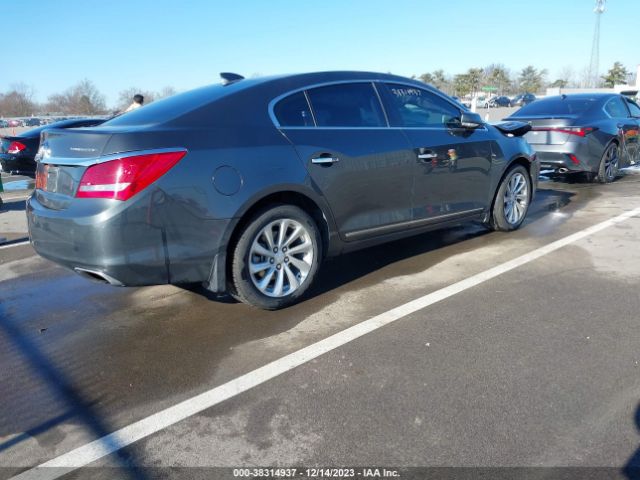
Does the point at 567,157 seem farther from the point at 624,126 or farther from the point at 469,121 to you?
the point at 469,121

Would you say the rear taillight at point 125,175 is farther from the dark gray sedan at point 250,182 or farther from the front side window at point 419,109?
the front side window at point 419,109

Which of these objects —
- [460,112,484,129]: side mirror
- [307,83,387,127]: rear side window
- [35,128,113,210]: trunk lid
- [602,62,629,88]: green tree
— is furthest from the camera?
[602,62,629,88]: green tree

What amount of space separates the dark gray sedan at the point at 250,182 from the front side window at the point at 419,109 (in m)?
0.01

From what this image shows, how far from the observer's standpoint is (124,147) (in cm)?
314

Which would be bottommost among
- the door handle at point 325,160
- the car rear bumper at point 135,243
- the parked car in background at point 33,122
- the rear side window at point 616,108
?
the car rear bumper at point 135,243

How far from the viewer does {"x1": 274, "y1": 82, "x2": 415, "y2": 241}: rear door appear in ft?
12.7

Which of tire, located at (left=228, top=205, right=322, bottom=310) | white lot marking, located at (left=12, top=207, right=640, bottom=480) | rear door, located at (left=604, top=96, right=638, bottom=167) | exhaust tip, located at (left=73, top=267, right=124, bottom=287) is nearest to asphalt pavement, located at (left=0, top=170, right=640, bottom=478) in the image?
white lot marking, located at (left=12, top=207, right=640, bottom=480)

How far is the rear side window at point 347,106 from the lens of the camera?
4035 mm

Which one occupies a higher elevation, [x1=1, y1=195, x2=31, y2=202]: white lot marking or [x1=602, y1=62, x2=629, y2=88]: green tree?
[x1=602, y1=62, x2=629, y2=88]: green tree

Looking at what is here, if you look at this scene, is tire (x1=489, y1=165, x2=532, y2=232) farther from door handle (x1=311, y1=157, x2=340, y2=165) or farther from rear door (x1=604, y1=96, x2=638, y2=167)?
rear door (x1=604, y1=96, x2=638, y2=167)

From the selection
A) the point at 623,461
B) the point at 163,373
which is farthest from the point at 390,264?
the point at 623,461

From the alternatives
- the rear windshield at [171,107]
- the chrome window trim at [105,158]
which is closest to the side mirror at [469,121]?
the rear windshield at [171,107]

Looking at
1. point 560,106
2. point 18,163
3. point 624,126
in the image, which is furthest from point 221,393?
point 624,126

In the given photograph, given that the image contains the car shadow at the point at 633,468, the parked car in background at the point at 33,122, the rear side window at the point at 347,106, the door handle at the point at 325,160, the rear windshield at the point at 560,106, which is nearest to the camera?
the car shadow at the point at 633,468
